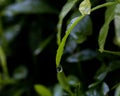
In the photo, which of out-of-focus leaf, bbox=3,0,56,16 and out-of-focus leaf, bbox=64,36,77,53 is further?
out-of-focus leaf, bbox=3,0,56,16

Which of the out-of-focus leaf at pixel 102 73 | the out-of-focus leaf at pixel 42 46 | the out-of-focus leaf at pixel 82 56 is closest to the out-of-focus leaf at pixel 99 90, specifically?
the out-of-focus leaf at pixel 102 73

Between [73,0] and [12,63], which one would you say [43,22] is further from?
[73,0]

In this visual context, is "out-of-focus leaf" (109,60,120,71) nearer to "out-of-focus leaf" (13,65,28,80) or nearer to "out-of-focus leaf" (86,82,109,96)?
"out-of-focus leaf" (86,82,109,96)

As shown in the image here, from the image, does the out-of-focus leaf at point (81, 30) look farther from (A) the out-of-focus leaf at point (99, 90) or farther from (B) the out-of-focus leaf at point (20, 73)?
(B) the out-of-focus leaf at point (20, 73)

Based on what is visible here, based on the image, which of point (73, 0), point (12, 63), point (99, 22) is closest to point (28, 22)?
point (12, 63)

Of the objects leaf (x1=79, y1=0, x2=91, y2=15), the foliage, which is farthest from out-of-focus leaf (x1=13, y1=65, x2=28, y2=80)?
leaf (x1=79, y1=0, x2=91, y2=15)

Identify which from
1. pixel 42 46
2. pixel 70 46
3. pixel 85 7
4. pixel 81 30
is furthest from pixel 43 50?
pixel 85 7

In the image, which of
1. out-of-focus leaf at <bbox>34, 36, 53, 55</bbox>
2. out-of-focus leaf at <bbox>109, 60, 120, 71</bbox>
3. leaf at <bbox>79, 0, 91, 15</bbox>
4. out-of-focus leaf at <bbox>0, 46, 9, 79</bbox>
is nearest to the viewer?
leaf at <bbox>79, 0, 91, 15</bbox>
